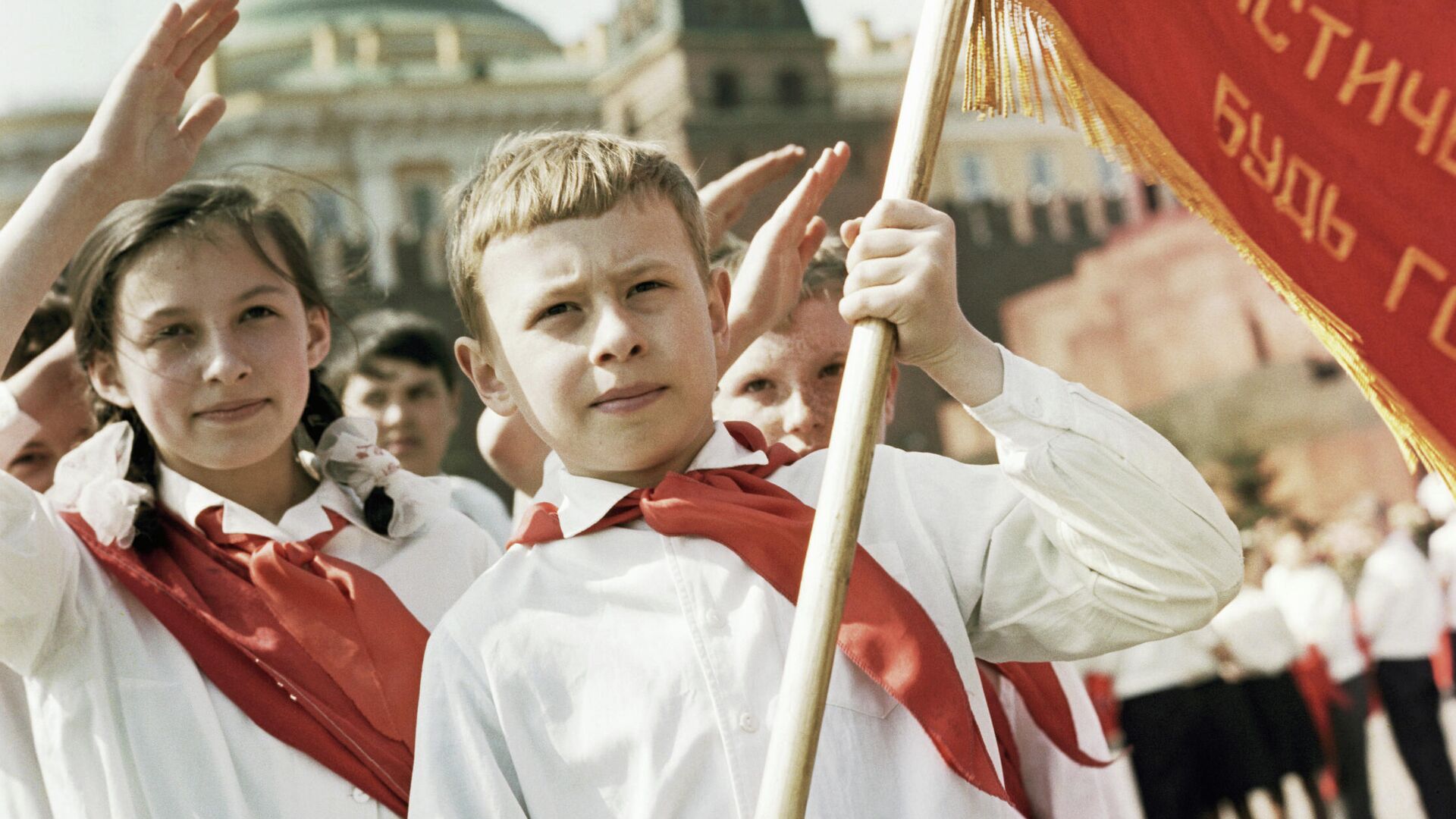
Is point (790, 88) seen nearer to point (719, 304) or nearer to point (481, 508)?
point (481, 508)

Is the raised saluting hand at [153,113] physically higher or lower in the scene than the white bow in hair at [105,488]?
higher

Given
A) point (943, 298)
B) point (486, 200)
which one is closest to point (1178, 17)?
point (943, 298)

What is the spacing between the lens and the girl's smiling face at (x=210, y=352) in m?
2.24

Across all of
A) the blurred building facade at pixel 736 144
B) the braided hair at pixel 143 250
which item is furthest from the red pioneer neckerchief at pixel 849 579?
the blurred building facade at pixel 736 144

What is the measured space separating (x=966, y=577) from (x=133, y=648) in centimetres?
106

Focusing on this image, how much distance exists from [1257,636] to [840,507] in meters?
6.48

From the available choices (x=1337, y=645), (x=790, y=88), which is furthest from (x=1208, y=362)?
(x=1337, y=645)

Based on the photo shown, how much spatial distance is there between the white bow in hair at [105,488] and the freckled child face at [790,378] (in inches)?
34.1

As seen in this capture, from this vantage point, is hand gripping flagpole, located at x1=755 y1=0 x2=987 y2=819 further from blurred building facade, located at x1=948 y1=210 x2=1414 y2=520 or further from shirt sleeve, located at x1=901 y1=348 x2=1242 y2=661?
blurred building facade, located at x1=948 y1=210 x2=1414 y2=520

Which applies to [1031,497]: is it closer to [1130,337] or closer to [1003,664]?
[1003,664]

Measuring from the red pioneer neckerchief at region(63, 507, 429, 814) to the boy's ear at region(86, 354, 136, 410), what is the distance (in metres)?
0.20

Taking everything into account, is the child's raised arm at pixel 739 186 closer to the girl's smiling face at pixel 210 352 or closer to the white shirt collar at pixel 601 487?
the girl's smiling face at pixel 210 352

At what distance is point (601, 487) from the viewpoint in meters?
1.80

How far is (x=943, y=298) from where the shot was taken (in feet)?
5.24
